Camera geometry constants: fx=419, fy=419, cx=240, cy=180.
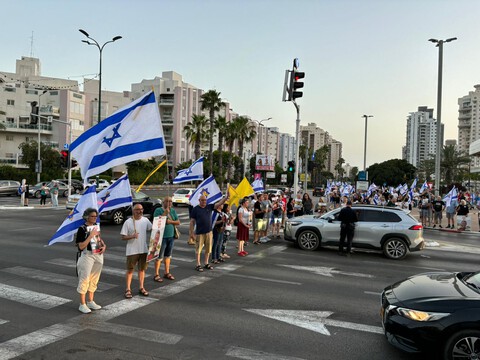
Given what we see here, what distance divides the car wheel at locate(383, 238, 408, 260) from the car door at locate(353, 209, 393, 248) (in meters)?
0.27

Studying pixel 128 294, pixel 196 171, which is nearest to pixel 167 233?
pixel 128 294

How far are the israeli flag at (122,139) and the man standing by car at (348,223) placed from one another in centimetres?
672

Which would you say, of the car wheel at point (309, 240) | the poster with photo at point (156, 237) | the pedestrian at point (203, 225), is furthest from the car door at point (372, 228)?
the poster with photo at point (156, 237)

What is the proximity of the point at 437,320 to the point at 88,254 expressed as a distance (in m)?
5.05

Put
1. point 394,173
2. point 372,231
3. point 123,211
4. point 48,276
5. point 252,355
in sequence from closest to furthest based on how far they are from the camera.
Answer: point 252,355
point 48,276
point 372,231
point 123,211
point 394,173

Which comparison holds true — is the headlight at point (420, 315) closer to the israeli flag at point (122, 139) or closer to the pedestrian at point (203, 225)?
the israeli flag at point (122, 139)

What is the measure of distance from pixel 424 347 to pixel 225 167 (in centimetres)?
8580

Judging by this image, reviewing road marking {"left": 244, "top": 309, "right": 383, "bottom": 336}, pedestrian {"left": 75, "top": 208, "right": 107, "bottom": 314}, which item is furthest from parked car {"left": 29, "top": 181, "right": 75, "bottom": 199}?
road marking {"left": 244, "top": 309, "right": 383, "bottom": 336}

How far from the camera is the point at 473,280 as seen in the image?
562 cm

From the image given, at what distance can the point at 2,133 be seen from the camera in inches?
2643

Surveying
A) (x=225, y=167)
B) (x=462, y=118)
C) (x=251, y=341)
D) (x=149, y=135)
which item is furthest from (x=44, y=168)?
(x=462, y=118)

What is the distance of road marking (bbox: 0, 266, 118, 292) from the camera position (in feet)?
27.7

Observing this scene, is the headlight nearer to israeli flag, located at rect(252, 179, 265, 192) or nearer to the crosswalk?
the crosswalk

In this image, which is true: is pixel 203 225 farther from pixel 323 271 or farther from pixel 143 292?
pixel 323 271
